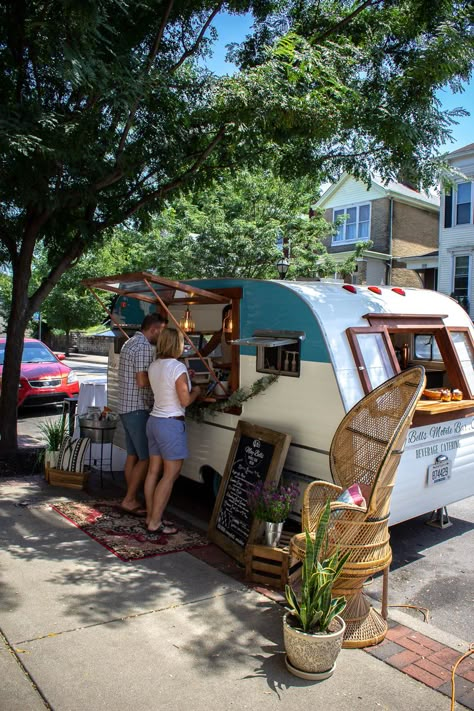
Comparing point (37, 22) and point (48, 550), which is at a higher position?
point (37, 22)

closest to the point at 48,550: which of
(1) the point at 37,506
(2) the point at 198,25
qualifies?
(1) the point at 37,506

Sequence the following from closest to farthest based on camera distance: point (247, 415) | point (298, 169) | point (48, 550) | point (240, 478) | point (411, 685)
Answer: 1. point (411, 685)
2. point (48, 550)
3. point (240, 478)
4. point (247, 415)
5. point (298, 169)

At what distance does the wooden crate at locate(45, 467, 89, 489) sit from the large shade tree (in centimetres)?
135

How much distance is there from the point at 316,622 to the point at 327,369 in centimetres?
210

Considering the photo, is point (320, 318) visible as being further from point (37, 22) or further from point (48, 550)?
point (37, 22)

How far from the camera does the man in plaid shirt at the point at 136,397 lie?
5.76m

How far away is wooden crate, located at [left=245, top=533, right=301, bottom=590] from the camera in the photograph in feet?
14.5

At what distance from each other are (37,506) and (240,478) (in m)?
2.20

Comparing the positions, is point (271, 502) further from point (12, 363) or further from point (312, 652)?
point (12, 363)

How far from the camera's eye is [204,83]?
7.31m

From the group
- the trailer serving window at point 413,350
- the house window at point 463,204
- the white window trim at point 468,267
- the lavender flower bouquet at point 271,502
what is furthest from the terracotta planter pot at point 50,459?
the house window at point 463,204

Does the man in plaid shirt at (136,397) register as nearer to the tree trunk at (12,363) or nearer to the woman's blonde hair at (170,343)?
the woman's blonde hair at (170,343)

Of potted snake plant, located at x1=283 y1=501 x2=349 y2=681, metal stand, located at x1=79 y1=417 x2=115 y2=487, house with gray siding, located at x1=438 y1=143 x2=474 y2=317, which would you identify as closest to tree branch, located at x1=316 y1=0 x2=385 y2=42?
metal stand, located at x1=79 y1=417 x2=115 y2=487

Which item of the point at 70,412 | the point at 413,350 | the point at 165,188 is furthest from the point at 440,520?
the point at 165,188
